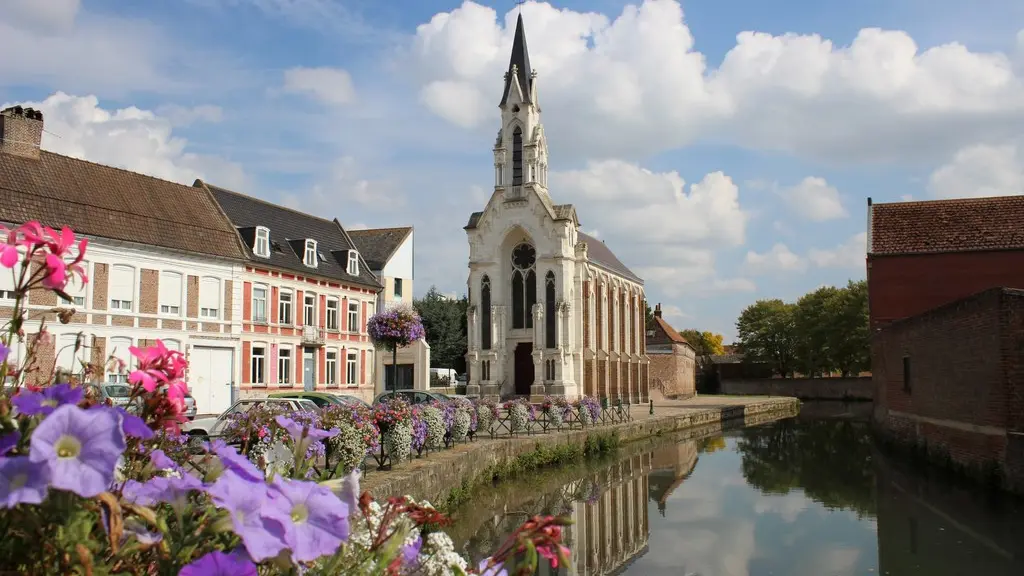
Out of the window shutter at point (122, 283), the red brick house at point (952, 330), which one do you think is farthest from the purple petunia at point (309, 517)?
the window shutter at point (122, 283)

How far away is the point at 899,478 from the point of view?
2061cm

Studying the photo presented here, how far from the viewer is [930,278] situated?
105 feet

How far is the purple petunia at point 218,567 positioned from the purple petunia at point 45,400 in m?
0.44

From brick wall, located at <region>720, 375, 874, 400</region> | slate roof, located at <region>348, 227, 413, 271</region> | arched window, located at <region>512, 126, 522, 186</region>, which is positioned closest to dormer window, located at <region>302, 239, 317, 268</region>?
slate roof, located at <region>348, 227, 413, 271</region>

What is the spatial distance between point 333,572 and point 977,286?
113 feet

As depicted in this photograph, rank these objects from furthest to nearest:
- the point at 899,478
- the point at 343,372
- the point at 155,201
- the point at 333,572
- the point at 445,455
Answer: the point at 343,372
the point at 155,201
the point at 899,478
the point at 445,455
the point at 333,572

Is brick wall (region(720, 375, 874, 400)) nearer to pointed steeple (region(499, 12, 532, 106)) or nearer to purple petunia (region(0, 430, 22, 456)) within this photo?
pointed steeple (region(499, 12, 532, 106))

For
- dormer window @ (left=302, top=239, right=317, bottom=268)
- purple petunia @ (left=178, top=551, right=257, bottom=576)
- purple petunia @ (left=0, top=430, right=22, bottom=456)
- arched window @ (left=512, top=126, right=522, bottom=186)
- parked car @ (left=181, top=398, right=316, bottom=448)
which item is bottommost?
parked car @ (left=181, top=398, right=316, bottom=448)

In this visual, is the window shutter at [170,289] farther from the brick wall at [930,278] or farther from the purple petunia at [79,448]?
the purple petunia at [79,448]

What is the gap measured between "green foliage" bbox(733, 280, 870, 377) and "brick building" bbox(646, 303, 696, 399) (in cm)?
1031

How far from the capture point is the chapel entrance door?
47.4 m

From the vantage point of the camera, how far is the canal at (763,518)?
1245 cm

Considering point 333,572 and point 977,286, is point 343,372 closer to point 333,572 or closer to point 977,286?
point 977,286

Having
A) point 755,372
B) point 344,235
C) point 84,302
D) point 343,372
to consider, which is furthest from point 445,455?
point 755,372
